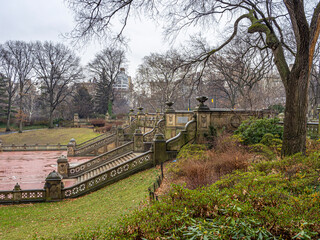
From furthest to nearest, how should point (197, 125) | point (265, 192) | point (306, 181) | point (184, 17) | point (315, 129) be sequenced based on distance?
point (197, 125) → point (315, 129) → point (184, 17) → point (306, 181) → point (265, 192)

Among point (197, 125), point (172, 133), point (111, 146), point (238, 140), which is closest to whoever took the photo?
point (238, 140)

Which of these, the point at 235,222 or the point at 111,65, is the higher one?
the point at 111,65

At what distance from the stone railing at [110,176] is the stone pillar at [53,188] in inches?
10.6

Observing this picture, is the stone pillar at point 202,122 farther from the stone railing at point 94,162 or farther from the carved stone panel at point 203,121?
the stone railing at point 94,162

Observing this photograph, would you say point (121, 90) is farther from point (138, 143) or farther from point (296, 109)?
point (296, 109)

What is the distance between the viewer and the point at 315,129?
11.6 m

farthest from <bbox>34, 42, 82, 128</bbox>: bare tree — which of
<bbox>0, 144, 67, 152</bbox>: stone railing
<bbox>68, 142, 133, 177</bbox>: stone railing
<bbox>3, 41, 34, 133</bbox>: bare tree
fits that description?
<bbox>68, 142, 133, 177</bbox>: stone railing

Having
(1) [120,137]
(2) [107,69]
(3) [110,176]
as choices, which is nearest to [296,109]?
(3) [110,176]

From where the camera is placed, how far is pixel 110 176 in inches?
474

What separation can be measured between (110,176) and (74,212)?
342 centimetres

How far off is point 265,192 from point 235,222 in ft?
3.75

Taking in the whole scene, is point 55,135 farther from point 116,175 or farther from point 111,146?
point 116,175

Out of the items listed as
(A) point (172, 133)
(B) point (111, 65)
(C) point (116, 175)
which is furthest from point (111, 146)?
(B) point (111, 65)

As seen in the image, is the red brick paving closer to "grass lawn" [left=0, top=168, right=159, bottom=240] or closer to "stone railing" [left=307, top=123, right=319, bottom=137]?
"grass lawn" [left=0, top=168, right=159, bottom=240]
